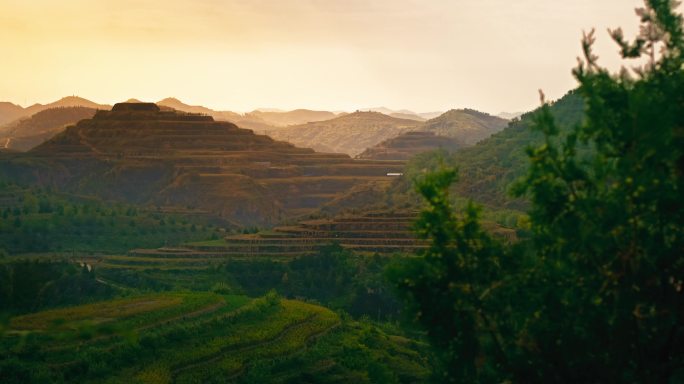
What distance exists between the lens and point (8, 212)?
110312mm

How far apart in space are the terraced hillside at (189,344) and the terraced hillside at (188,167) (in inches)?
3497

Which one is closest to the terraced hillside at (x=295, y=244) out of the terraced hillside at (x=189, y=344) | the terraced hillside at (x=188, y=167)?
the terraced hillside at (x=189, y=344)

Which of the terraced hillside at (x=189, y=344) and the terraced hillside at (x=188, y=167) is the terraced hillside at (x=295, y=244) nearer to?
the terraced hillside at (x=189, y=344)

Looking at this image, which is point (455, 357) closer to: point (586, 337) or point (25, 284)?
point (586, 337)

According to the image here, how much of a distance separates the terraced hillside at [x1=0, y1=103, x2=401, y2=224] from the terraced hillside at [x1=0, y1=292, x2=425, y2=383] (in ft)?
291

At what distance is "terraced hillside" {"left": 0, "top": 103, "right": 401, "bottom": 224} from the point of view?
155m

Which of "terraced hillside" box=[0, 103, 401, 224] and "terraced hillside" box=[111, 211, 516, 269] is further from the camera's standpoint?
"terraced hillside" box=[0, 103, 401, 224]

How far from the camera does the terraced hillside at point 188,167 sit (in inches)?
6117

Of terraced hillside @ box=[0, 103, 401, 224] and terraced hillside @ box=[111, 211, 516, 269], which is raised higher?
terraced hillside @ box=[0, 103, 401, 224]

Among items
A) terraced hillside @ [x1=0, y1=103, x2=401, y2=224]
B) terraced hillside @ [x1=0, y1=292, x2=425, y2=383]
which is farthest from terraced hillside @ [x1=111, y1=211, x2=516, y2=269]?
terraced hillside @ [x1=0, y1=103, x2=401, y2=224]

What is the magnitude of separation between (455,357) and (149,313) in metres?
37.1

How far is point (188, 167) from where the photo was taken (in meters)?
159

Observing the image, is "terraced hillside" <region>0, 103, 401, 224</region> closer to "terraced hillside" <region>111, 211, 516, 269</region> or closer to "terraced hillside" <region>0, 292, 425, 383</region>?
"terraced hillside" <region>111, 211, 516, 269</region>

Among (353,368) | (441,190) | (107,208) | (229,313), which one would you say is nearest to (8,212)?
(107,208)
